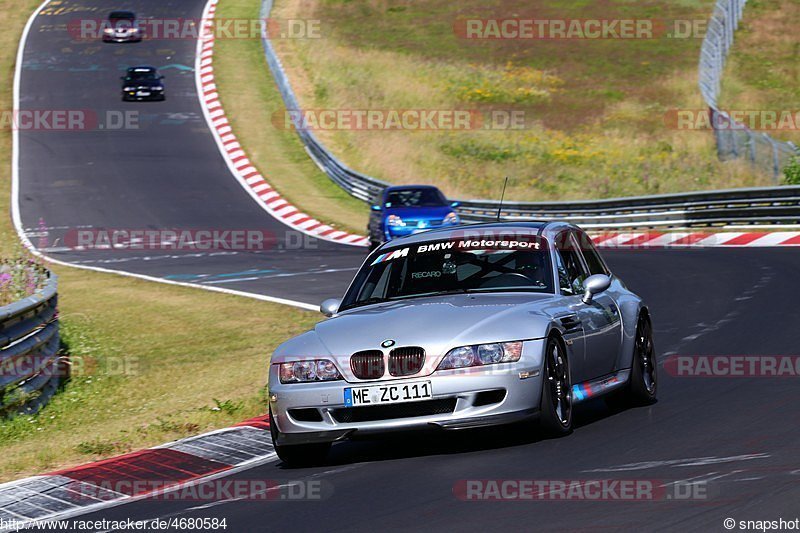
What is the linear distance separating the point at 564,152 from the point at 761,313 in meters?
29.2

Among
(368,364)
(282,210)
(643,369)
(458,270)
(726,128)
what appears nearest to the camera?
(368,364)

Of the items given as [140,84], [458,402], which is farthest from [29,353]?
[140,84]

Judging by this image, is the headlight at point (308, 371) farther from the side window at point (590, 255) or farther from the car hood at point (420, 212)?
the car hood at point (420, 212)

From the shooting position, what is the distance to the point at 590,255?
34.3 feet

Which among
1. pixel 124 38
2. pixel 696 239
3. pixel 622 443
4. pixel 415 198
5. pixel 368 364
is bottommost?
pixel 696 239

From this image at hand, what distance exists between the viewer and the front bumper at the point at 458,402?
26.4 ft

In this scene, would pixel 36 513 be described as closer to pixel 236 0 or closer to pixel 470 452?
pixel 470 452

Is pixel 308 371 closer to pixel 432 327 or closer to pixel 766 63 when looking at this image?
pixel 432 327

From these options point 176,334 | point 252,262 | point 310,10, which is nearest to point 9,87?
point 310,10

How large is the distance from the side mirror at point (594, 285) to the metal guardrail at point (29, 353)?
5493 millimetres

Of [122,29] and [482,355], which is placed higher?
[482,355]

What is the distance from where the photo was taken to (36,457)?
9.77 m

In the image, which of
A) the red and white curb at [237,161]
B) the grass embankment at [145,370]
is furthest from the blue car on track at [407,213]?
the grass embankment at [145,370]

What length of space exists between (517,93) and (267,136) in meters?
10.6
